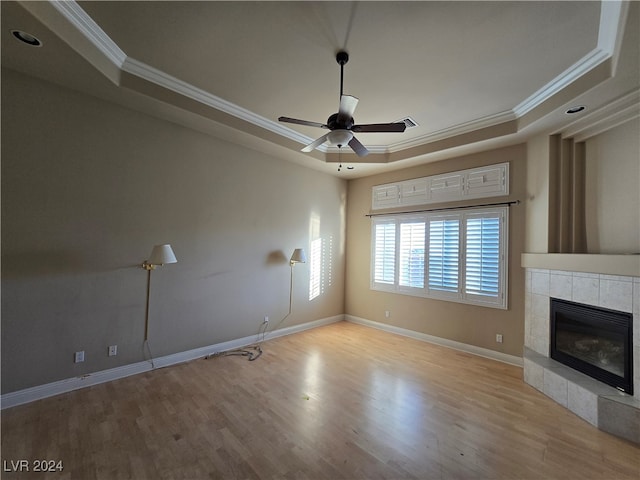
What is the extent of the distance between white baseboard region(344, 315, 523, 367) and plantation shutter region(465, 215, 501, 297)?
843 millimetres

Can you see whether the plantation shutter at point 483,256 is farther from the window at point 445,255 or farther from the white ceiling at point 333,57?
the white ceiling at point 333,57

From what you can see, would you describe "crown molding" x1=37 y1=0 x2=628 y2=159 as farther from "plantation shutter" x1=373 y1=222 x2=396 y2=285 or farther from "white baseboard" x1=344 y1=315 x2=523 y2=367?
"white baseboard" x1=344 y1=315 x2=523 y2=367

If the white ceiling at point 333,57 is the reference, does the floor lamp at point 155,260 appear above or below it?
below

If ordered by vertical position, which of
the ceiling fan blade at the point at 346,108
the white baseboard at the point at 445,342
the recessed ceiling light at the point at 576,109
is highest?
the recessed ceiling light at the point at 576,109

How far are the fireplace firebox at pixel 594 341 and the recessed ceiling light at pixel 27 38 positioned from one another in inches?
219

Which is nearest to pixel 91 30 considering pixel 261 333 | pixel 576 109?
pixel 261 333

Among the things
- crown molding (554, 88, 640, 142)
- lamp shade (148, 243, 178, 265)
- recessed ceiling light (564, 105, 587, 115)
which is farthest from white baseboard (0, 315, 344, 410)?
crown molding (554, 88, 640, 142)

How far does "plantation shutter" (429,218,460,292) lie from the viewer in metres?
4.46

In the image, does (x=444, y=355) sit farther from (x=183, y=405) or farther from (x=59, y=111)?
(x=59, y=111)

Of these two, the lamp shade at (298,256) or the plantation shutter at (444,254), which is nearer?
the plantation shutter at (444,254)

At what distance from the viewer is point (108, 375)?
10.2 feet

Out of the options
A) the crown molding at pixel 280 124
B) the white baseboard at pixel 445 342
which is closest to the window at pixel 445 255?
the white baseboard at pixel 445 342

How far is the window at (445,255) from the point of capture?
4.08m

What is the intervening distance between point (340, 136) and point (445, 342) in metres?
3.78
